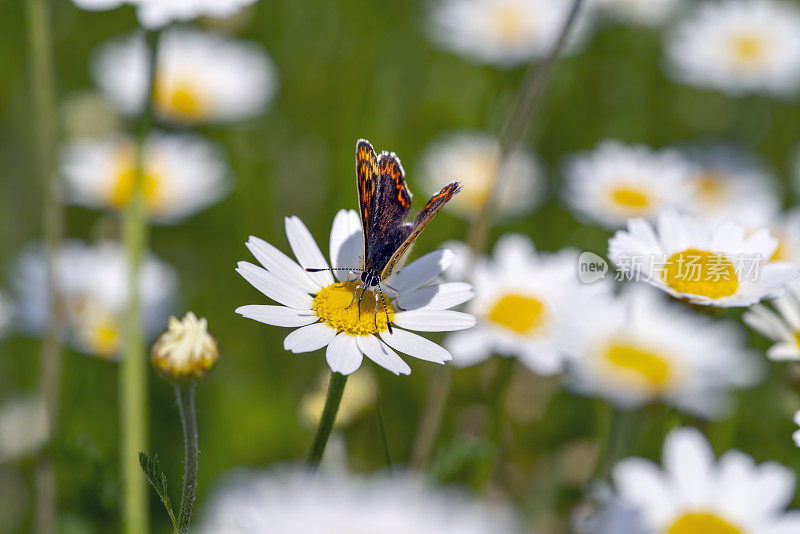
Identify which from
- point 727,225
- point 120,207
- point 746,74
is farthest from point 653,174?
point 120,207

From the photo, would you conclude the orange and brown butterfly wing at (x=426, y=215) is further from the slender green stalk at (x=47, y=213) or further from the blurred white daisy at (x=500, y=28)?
the blurred white daisy at (x=500, y=28)

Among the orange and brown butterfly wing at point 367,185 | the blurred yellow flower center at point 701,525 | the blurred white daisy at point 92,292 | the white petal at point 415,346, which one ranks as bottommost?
the blurred white daisy at point 92,292

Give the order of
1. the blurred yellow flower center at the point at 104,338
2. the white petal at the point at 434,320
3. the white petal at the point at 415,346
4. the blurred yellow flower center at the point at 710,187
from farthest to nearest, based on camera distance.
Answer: the blurred yellow flower center at the point at 710,187 < the blurred yellow flower center at the point at 104,338 < the white petal at the point at 434,320 < the white petal at the point at 415,346

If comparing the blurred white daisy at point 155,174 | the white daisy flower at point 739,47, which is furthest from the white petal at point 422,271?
the white daisy flower at point 739,47

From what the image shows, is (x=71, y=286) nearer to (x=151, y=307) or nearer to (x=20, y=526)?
(x=151, y=307)

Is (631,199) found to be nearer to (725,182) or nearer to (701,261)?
(725,182)

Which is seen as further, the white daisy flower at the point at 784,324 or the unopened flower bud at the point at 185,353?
the white daisy flower at the point at 784,324

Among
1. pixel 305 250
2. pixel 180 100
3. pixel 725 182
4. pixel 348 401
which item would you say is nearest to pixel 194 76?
pixel 180 100
